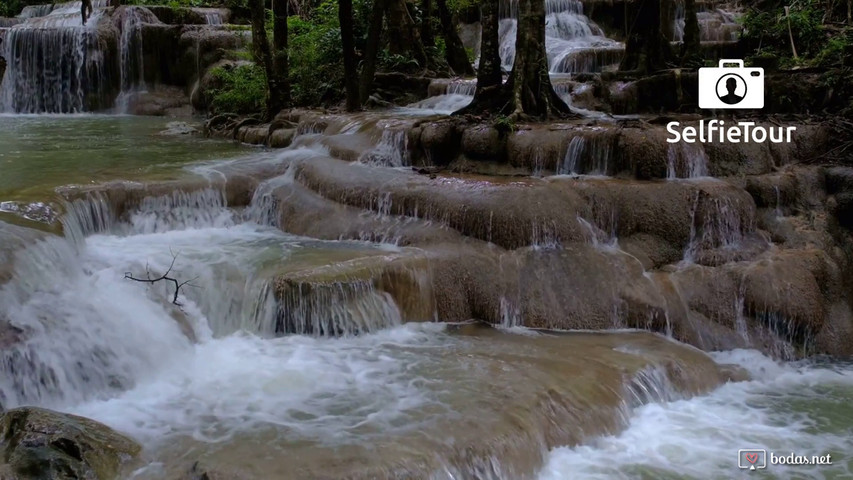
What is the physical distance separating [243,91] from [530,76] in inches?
324

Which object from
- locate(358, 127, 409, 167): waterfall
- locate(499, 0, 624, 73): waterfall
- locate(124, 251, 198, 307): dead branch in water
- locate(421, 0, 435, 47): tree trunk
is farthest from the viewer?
locate(421, 0, 435, 47): tree trunk

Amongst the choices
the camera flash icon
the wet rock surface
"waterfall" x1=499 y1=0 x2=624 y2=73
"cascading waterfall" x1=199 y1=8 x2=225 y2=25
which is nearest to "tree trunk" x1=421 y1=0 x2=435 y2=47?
"waterfall" x1=499 y1=0 x2=624 y2=73

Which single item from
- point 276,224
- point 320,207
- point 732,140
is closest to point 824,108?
point 732,140

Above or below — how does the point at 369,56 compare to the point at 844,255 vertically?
above

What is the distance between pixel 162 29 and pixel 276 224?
14.0 metres

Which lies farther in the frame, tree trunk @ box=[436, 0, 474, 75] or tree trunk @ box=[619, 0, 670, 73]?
tree trunk @ box=[436, 0, 474, 75]

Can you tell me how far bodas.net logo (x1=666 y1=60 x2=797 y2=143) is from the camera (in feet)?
26.7

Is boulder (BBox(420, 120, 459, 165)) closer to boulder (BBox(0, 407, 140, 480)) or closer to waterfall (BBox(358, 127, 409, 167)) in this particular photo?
waterfall (BBox(358, 127, 409, 167))

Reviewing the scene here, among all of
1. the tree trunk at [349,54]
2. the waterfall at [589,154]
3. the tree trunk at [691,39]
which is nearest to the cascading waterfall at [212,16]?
the tree trunk at [349,54]

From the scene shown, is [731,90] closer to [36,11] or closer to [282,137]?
[282,137]

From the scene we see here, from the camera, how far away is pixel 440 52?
16.0 meters

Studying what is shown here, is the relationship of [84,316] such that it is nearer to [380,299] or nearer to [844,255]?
[380,299]

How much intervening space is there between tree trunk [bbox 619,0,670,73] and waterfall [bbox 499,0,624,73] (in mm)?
2916

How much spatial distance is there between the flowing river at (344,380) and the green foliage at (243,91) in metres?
8.13
